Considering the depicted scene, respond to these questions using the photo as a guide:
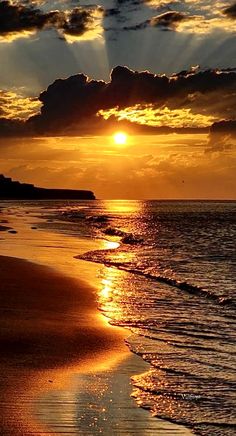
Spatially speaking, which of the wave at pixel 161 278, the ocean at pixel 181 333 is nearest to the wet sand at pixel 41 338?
the ocean at pixel 181 333

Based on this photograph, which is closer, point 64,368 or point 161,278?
point 64,368

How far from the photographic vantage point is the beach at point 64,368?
782cm

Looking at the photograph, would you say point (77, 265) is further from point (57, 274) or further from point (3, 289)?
point (3, 289)

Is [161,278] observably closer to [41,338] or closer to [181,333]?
[181,333]

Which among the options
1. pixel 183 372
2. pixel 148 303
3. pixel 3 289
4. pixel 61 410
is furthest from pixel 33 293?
pixel 61 410

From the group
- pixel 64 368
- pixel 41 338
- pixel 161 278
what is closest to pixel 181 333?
pixel 41 338

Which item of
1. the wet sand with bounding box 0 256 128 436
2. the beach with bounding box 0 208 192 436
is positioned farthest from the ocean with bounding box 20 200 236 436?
the wet sand with bounding box 0 256 128 436

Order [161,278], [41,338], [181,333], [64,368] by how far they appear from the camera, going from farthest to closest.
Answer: [161,278] → [181,333] → [41,338] → [64,368]

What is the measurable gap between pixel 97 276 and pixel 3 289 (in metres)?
6.88

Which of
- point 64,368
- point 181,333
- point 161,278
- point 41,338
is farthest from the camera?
point 161,278

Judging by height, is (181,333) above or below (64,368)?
below

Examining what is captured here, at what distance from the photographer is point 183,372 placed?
10.8 meters

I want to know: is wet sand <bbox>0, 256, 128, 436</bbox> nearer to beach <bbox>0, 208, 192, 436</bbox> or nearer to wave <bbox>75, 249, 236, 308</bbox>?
beach <bbox>0, 208, 192, 436</bbox>

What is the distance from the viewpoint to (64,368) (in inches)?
415
